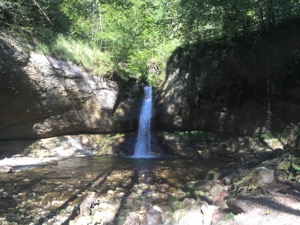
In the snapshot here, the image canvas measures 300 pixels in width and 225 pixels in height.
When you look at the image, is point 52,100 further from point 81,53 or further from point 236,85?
point 236,85

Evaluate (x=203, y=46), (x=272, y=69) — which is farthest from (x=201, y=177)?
(x=203, y=46)

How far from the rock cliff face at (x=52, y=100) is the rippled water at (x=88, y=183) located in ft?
6.89

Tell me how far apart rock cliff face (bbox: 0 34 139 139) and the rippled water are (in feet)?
6.89

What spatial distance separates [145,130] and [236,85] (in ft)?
15.1

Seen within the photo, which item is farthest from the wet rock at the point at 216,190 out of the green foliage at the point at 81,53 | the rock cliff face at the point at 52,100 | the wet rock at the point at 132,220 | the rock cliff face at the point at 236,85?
the green foliage at the point at 81,53

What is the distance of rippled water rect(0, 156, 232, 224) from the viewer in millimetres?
7086

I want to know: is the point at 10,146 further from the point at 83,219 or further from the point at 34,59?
the point at 83,219

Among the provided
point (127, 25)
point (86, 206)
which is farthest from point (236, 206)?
point (127, 25)

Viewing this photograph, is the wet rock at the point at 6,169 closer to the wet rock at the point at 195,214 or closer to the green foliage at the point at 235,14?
the wet rock at the point at 195,214

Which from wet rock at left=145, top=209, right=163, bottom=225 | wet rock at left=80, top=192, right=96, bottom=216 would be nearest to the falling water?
wet rock at left=80, top=192, right=96, bottom=216

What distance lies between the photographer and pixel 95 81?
13711 millimetres

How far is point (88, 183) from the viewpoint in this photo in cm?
888

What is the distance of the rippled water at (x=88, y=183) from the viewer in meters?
7.09

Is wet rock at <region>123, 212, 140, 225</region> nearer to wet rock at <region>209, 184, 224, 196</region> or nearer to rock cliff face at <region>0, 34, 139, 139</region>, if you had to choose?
wet rock at <region>209, 184, 224, 196</region>
